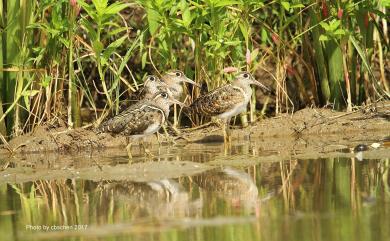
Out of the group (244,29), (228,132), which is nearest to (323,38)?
(244,29)

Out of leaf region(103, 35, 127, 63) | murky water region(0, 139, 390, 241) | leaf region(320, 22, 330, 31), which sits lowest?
murky water region(0, 139, 390, 241)

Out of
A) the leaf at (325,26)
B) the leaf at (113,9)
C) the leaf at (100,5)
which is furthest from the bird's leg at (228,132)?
the leaf at (100,5)

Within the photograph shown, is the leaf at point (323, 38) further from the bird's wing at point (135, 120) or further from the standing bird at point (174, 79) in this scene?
the bird's wing at point (135, 120)

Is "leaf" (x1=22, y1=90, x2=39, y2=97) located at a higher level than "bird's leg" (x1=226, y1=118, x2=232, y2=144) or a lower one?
higher

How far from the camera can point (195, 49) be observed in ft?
38.9

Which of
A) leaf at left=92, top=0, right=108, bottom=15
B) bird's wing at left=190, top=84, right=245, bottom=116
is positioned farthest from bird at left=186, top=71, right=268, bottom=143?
leaf at left=92, top=0, right=108, bottom=15

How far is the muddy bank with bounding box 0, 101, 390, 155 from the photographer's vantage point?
11.4 m

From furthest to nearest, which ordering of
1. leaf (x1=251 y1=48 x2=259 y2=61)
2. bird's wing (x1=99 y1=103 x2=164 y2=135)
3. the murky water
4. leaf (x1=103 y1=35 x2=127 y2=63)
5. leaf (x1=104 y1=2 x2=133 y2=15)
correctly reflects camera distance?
leaf (x1=251 y1=48 x2=259 y2=61), leaf (x1=103 y1=35 x2=127 y2=63), leaf (x1=104 y1=2 x2=133 y2=15), bird's wing (x1=99 y1=103 x2=164 y2=135), the murky water

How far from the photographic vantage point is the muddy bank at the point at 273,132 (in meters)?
11.4

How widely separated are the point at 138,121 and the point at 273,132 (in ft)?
6.06

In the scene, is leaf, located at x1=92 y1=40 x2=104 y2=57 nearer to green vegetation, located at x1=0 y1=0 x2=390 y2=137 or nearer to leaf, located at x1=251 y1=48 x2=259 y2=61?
green vegetation, located at x1=0 y1=0 x2=390 y2=137

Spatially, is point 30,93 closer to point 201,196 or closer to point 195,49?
point 195,49

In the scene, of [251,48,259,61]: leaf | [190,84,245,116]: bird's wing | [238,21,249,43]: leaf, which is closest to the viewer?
[190,84,245,116]: bird's wing

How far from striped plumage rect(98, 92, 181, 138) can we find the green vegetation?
1.86 feet
